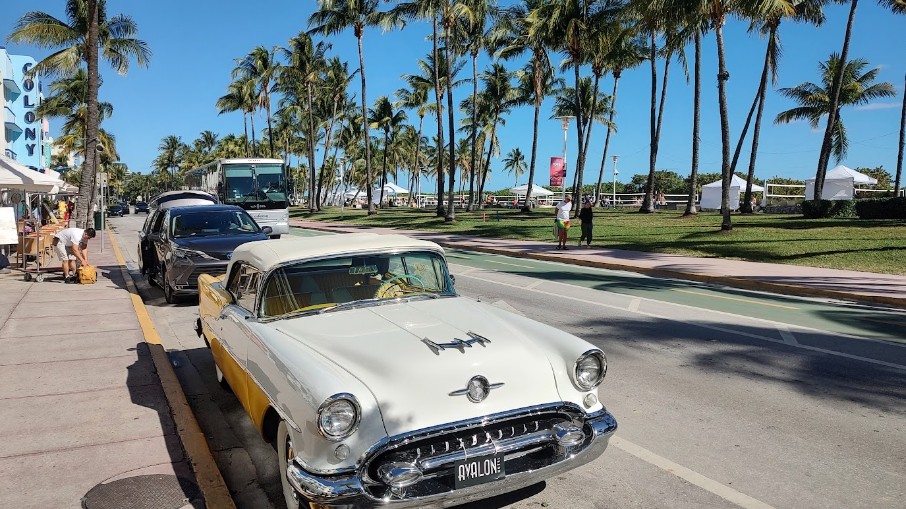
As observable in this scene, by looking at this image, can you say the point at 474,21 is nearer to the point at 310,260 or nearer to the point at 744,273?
the point at 744,273

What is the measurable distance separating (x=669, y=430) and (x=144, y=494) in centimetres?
371

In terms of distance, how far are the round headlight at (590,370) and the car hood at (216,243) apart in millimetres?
8070

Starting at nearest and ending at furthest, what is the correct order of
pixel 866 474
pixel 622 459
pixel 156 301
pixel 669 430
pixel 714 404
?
pixel 866 474, pixel 622 459, pixel 669 430, pixel 714 404, pixel 156 301

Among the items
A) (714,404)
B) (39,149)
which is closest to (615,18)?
(714,404)

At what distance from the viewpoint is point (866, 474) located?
4.19 meters

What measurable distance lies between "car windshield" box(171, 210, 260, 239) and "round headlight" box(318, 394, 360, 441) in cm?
923

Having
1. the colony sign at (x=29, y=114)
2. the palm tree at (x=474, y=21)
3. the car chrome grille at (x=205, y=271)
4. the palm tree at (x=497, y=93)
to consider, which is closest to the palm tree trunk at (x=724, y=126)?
the palm tree at (x=474, y=21)

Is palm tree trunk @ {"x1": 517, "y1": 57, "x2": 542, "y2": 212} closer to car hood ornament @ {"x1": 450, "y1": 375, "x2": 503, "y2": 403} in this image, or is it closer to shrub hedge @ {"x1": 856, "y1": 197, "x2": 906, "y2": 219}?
shrub hedge @ {"x1": 856, "y1": 197, "x2": 906, "y2": 219}

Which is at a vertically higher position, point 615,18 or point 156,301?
point 615,18

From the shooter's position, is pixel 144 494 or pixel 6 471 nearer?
pixel 144 494

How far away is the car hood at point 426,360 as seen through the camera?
327cm

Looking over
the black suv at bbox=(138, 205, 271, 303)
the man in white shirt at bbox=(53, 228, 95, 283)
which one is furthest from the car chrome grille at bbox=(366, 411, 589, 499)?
the man in white shirt at bbox=(53, 228, 95, 283)

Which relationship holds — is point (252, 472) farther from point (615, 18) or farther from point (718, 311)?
point (615, 18)

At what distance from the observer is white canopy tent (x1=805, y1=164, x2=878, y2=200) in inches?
1512
